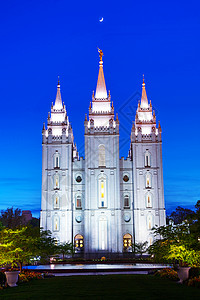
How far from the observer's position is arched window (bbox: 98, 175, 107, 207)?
61.9 metres

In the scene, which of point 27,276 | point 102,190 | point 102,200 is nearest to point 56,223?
point 102,200

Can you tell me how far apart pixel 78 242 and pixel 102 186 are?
30.1 ft

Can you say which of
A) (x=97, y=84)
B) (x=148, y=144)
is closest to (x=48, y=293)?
(x=148, y=144)

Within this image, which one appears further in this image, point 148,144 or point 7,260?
point 148,144

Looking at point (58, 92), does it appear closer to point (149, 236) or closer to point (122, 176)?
point (122, 176)

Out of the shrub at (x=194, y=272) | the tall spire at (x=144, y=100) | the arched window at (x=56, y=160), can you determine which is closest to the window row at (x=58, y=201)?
the arched window at (x=56, y=160)

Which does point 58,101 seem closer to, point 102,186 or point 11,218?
point 102,186

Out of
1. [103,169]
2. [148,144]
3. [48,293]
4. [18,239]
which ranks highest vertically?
[148,144]

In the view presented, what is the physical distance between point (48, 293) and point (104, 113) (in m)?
49.2

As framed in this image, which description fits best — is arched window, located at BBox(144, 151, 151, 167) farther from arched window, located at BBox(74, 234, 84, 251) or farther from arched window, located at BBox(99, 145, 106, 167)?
arched window, located at BBox(74, 234, 84, 251)

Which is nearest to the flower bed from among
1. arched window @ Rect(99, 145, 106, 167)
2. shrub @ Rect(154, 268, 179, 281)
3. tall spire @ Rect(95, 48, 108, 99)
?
shrub @ Rect(154, 268, 179, 281)

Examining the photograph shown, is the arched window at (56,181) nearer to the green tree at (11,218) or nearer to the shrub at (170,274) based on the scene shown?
the green tree at (11,218)

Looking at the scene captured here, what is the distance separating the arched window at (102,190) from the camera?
203 ft

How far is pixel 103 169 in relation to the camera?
62.6 m
